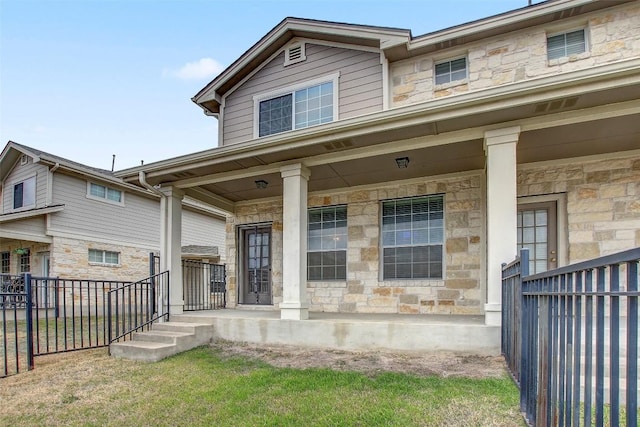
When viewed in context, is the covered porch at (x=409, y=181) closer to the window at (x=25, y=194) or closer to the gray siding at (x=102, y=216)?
the gray siding at (x=102, y=216)

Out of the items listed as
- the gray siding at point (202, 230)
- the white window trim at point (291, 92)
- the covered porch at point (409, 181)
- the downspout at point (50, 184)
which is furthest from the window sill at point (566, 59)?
the downspout at point (50, 184)

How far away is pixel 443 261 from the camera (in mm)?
6613

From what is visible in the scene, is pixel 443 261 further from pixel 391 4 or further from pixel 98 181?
pixel 98 181

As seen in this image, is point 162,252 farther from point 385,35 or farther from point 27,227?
point 27,227

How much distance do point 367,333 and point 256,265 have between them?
404 cm

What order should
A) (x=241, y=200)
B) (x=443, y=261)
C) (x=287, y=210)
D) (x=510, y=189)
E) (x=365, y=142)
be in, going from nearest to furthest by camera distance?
1. (x=510, y=189)
2. (x=365, y=142)
3. (x=287, y=210)
4. (x=443, y=261)
5. (x=241, y=200)

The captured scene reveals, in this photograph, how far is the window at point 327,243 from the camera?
7.51 meters

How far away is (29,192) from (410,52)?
12306 millimetres

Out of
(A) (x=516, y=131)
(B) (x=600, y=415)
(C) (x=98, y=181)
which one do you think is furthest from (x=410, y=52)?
(C) (x=98, y=181)

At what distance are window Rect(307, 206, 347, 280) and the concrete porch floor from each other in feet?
6.37

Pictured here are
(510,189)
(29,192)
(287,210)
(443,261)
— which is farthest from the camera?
(29,192)

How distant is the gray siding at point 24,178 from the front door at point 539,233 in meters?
12.7

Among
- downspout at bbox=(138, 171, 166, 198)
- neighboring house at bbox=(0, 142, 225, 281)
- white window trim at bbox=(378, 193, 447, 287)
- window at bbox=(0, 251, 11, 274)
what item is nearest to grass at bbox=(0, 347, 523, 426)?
white window trim at bbox=(378, 193, 447, 287)

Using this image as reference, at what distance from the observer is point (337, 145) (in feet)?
17.9
